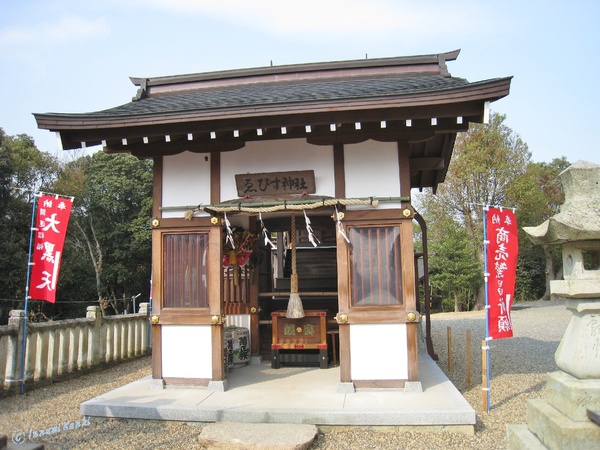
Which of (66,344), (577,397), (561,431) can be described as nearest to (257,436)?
(561,431)

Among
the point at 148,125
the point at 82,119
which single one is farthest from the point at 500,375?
the point at 82,119

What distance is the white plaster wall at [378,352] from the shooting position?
616 centimetres

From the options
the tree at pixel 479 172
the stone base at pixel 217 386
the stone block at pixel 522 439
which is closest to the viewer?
the stone block at pixel 522 439

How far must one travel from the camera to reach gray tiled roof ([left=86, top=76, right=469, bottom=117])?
611 cm

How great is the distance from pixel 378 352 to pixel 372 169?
2.53 meters

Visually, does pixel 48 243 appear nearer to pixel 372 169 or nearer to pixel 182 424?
pixel 182 424

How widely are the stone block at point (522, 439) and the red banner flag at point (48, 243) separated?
262 inches

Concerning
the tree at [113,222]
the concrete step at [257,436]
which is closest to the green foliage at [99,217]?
the tree at [113,222]

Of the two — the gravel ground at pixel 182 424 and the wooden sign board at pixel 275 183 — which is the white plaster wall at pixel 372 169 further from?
the gravel ground at pixel 182 424

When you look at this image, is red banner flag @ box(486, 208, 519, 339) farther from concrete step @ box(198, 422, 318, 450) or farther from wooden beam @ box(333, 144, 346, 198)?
concrete step @ box(198, 422, 318, 450)

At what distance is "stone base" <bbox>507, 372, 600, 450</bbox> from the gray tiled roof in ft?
11.9

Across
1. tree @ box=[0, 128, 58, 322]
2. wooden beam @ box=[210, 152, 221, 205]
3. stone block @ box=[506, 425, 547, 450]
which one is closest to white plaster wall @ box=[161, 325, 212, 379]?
wooden beam @ box=[210, 152, 221, 205]

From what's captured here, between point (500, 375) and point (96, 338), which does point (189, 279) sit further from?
point (500, 375)

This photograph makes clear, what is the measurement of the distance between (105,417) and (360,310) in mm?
3525
